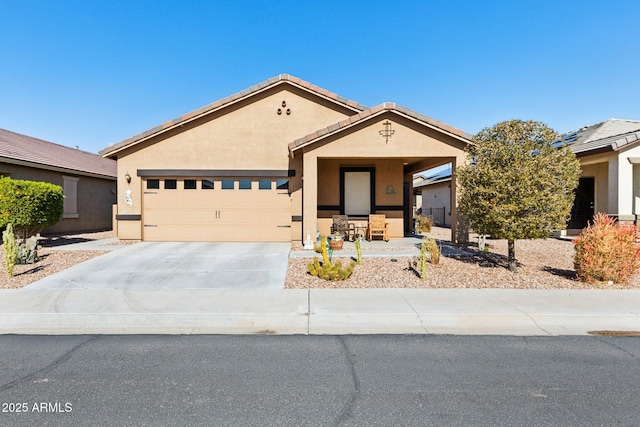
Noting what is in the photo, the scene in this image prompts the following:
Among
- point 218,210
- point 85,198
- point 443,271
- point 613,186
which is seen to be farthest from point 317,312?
point 85,198

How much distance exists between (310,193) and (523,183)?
6018 millimetres

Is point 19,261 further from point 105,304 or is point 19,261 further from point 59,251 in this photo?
point 105,304

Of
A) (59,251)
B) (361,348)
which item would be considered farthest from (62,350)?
(59,251)

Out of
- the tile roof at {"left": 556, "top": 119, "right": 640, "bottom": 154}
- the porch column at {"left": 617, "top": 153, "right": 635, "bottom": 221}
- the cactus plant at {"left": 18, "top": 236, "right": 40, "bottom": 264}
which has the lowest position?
the cactus plant at {"left": 18, "top": 236, "right": 40, "bottom": 264}

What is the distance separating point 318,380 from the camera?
3.51 meters

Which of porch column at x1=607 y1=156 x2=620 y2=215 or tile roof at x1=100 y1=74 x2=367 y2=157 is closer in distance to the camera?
porch column at x1=607 y1=156 x2=620 y2=215

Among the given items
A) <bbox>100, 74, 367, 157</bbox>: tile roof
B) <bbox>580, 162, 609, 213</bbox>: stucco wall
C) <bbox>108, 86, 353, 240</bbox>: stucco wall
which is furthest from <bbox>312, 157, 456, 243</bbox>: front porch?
<bbox>580, 162, 609, 213</bbox>: stucco wall

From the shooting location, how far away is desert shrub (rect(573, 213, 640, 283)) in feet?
23.1

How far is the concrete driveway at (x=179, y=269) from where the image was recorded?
7.05m

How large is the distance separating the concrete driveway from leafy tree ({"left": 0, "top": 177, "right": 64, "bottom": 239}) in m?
2.51

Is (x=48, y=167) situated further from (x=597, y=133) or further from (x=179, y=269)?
(x=597, y=133)

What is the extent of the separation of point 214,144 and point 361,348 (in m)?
10.4

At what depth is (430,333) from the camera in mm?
4789

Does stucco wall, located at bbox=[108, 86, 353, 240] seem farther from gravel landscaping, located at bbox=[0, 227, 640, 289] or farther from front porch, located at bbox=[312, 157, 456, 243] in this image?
gravel landscaping, located at bbox=[0, 227, 640, 289]
